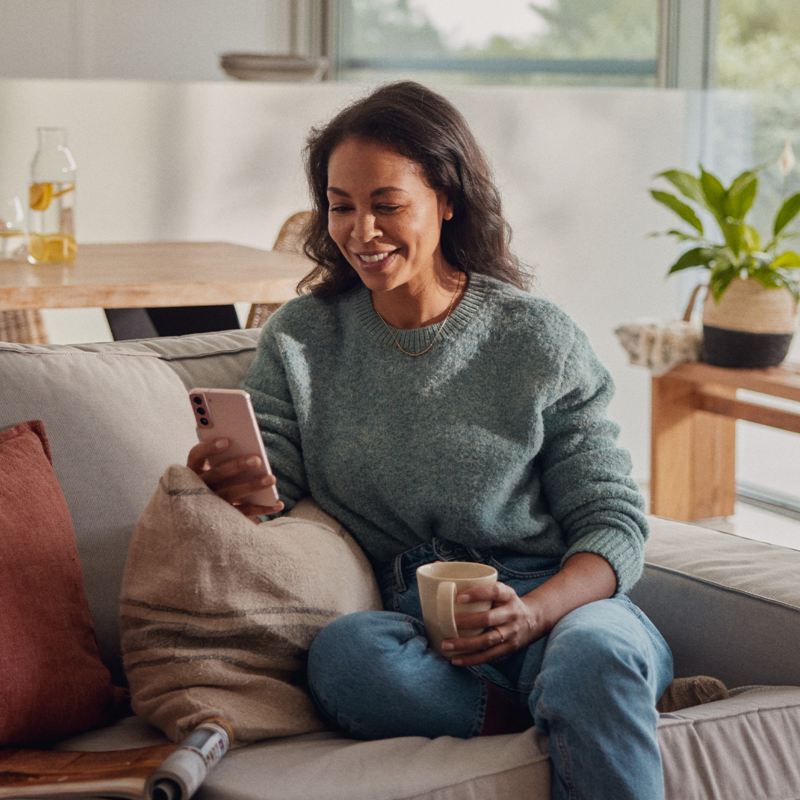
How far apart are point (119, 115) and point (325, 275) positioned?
2.15 metres

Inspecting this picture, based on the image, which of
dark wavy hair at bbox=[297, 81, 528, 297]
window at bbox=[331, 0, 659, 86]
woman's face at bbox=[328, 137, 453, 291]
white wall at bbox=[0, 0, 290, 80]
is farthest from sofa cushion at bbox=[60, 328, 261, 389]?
white wall at bbox=[0, 0, 290, 80]

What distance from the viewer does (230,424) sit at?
1.51 meters

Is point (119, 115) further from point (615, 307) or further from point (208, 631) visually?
point (208, 631)

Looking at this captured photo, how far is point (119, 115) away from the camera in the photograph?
12.6 feet

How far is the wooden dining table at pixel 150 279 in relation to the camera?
2400mm

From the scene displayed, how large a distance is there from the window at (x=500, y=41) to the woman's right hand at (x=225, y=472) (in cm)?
328

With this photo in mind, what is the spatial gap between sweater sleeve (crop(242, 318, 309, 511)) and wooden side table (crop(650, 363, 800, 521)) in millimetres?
1776

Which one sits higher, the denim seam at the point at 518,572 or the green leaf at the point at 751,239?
the green leaf at the point at 751,239

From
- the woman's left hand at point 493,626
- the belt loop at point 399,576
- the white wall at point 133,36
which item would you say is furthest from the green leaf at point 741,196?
the white wall at point 133,36

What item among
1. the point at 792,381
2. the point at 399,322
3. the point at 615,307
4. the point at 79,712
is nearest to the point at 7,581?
the point at 79,712

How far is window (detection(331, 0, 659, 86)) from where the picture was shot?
446 cm

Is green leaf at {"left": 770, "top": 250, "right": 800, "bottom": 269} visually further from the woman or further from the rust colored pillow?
the rust colored pillow

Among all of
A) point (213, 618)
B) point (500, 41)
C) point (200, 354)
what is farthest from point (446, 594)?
point (500, 41)

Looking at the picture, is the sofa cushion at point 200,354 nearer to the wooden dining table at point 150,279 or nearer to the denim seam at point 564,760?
the wooden dining table at point 150,279
